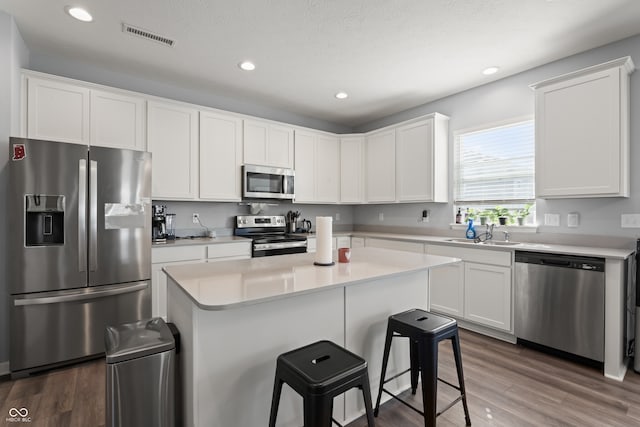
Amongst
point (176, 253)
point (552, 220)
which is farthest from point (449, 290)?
point (176, 253)

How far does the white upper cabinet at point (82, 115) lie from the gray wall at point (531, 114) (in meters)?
3.56

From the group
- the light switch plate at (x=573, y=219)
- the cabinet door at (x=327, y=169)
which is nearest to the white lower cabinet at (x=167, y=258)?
the cabinet door at (x=327, y=169)


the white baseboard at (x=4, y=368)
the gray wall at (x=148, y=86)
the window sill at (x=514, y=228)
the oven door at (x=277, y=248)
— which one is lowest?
the white baseboard at (x=4, y=368)

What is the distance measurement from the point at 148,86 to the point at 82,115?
0.89 meters

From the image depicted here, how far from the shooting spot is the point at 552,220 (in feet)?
10.2

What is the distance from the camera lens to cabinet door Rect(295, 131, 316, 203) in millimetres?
4500

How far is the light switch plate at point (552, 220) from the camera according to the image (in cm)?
307

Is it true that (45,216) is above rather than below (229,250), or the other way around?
above

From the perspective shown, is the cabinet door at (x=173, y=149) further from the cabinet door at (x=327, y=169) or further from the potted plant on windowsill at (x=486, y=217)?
the potted plant on windowsill at (x=486, y=217)

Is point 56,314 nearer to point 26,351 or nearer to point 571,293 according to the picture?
point 26,351

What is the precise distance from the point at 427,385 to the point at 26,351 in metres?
2.91

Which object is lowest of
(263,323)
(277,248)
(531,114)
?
(263,323)

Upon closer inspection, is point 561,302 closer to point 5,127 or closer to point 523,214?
point 523,214

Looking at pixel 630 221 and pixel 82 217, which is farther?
pixel 630 221
